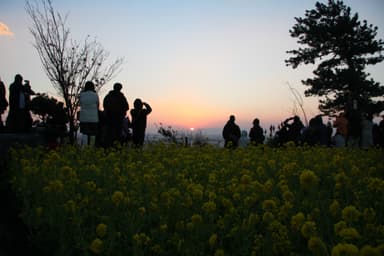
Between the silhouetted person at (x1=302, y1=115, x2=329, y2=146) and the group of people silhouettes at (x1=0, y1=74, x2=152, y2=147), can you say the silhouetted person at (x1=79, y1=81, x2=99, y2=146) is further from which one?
the silhouetted person at (x1=302, y1=115, x2=329, y2=146)

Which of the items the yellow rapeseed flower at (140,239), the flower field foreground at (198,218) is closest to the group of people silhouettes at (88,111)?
the flower field foreground at (198,218)

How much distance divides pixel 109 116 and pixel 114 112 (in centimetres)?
22

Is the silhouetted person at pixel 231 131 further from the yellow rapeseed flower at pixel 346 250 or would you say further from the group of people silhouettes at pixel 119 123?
the yellow rapeseed flower at pixel 346 250

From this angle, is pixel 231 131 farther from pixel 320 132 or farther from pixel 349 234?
pixel 349 234

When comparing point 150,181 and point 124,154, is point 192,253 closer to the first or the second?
point 150,181

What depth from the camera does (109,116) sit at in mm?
10906

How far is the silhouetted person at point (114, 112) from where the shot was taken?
10609mm

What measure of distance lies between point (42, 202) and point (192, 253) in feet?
6.36

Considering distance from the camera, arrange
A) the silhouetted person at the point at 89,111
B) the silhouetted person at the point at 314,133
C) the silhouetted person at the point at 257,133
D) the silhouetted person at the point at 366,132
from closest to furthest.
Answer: the silhouetted person at the point at 89,111 < the silhouetted person at the point at 314,133 < the silhouetted person at the point at 366,132 < the silhouetted person at the point at 257,133

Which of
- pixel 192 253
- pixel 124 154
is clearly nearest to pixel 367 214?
pixel 192 253

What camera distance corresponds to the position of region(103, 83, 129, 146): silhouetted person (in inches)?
418

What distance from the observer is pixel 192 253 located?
2785mm

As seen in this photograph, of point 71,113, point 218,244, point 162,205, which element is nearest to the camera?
point 218,244

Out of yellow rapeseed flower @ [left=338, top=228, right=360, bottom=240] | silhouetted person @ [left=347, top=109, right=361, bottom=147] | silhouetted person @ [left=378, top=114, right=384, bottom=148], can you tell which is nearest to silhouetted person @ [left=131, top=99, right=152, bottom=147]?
silhouetted person @ [left=347, top=109, right=361, bottom=147]
